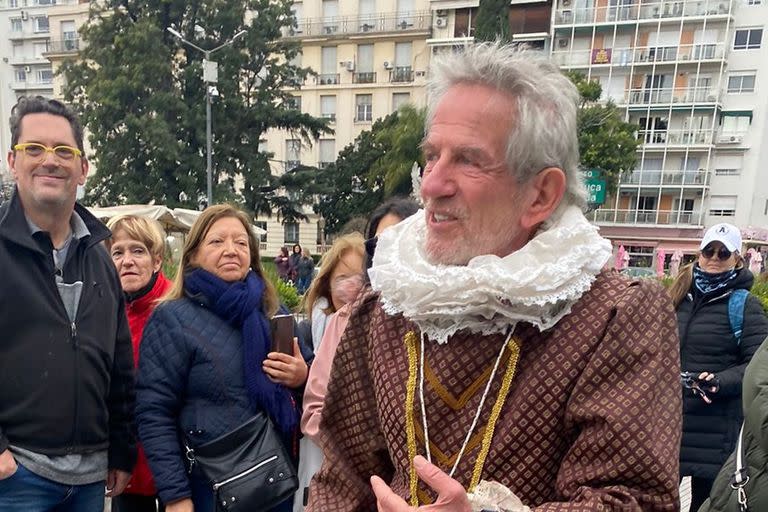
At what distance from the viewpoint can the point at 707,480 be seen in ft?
9.39

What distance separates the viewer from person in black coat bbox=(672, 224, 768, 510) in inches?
108

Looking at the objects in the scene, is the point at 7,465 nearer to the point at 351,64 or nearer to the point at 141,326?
the point at 141,326

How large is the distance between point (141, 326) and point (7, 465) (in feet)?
2.77

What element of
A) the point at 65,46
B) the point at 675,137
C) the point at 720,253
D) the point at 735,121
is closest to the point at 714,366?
the point at 720,253

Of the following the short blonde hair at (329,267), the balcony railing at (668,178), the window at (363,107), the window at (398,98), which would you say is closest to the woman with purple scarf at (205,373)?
the short blonde hair at (329,267)

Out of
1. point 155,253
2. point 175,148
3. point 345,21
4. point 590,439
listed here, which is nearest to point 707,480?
point 590,439

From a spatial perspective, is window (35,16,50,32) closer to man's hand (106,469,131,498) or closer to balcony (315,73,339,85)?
balcony (315,73,339,85)

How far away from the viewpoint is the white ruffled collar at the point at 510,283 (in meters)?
1.01

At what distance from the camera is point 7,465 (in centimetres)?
181

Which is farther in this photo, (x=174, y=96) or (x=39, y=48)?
(x=39, y=48)

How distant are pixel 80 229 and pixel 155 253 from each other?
567 mm

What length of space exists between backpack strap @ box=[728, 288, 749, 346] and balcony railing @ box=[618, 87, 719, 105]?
29184 mm

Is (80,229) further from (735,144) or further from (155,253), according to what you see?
(735,144)

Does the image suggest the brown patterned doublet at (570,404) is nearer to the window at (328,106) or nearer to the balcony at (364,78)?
the balcony at (364,78)
